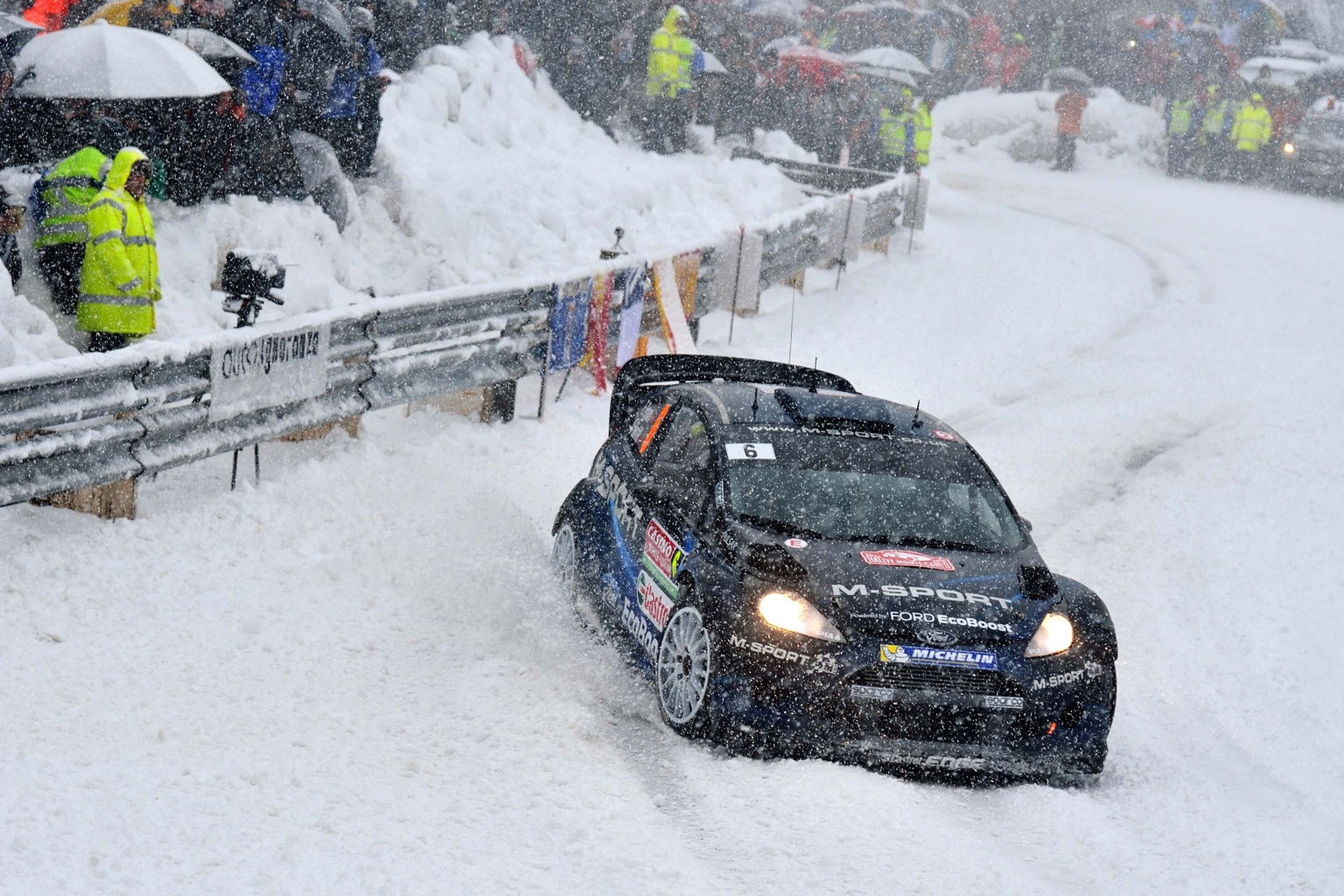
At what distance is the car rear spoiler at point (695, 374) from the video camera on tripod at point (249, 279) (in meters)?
2.23

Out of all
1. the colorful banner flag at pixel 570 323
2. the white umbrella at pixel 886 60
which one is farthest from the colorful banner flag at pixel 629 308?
the white umbrella at pixel 886 60

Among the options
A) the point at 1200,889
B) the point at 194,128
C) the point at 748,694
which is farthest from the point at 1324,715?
the point at 194,128

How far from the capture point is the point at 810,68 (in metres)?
27.8

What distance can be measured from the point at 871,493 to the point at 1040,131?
29.5m

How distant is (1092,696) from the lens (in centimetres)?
668

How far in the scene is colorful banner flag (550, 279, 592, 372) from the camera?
1199 centimetres

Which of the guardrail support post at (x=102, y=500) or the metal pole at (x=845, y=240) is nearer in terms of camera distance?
the guardrail support post at (x=102, y=500)

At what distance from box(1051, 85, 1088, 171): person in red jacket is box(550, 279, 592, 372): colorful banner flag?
2378cm

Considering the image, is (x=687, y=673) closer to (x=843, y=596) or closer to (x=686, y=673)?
(x=686, y=673)

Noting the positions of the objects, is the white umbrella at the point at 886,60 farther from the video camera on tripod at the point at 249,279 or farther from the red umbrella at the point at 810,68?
the video camera on tripod at the point at 249,279

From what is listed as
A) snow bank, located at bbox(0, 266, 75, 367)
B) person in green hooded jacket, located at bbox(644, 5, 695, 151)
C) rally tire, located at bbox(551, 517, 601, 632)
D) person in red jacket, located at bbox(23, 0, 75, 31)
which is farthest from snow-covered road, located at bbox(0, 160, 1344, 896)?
person in green hooded jacket, located at bbox(644, 5, 695, 151)

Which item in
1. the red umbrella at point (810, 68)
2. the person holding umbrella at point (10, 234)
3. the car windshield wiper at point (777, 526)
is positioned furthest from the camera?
the red umbrella at point (810, 68)

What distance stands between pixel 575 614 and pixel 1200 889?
3.63m

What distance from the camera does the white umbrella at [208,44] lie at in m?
12.8
